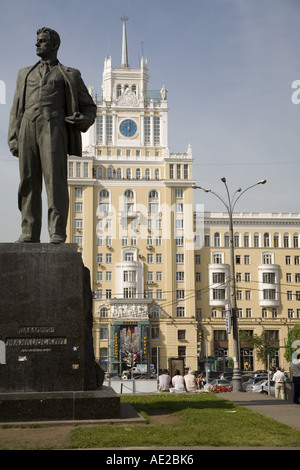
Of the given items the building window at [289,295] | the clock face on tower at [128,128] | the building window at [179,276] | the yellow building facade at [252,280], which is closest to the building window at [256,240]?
the yellow building facade at [252,280]

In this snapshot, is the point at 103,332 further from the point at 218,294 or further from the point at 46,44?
the point at 46,44

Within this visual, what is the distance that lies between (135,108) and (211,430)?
76.2m

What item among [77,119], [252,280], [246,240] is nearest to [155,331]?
[252,280]

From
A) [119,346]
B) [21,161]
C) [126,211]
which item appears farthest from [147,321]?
[21,161]

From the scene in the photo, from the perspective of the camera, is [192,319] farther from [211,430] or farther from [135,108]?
[211,430]

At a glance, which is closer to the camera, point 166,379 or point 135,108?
point 166,379

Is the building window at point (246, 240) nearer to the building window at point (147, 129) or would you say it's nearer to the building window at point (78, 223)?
the building window at point (147, 129)

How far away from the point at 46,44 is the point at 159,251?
67.9 meters

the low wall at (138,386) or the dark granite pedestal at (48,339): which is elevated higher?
the dark granite pedestal at (48,339)

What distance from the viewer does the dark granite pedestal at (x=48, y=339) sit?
8430 millimetres

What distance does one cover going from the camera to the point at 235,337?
25.1 metres

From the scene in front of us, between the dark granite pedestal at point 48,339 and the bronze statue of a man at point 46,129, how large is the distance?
849 millimetres

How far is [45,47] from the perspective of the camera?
1020 cm

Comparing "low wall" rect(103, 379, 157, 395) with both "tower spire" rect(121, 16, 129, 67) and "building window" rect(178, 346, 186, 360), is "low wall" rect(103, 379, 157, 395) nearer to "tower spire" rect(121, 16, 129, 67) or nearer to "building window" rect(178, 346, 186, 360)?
"building window" rect(178, 346, 186, 360)
